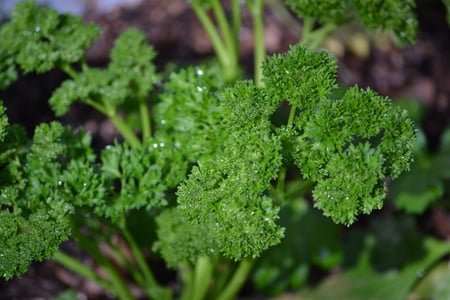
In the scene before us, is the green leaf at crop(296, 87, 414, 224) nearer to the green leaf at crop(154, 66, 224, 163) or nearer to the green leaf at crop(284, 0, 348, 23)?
the green leaf at crop(154, 66, 224, 163)

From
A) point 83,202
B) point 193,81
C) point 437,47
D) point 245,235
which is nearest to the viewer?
point 245,235

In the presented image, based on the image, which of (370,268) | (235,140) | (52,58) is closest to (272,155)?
(235,140)

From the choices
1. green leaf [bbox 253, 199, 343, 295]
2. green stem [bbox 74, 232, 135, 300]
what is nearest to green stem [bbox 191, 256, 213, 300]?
green stem [bbox 74, 232, 135, 300]

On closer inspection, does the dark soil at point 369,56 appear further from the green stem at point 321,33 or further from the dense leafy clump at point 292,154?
the dense leafy clump at point 292,154

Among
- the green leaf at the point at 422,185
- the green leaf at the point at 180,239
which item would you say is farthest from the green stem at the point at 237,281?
the green leaf at the point at 422,185

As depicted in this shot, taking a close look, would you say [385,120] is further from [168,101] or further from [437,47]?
[437,47]

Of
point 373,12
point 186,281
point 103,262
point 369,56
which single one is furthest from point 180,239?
point 369,56

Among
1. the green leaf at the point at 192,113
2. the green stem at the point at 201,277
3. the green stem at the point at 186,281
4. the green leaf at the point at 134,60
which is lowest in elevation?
the green stem at the point at 186,281

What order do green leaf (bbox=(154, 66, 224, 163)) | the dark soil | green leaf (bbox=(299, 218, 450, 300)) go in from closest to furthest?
green leaf (bbox=(154, 66, 224, 163)) → green leaf (bbox=(299, 218, 450, 300)) → the dark soil
